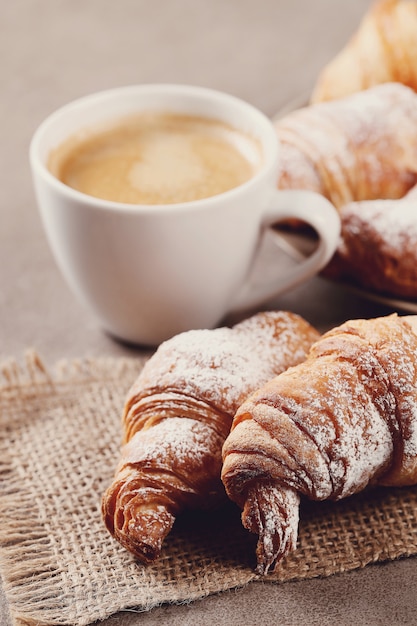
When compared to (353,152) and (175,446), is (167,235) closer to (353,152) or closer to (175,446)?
(175,446)

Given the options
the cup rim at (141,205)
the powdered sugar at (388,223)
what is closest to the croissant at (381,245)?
the powdered sugar at (388,223)

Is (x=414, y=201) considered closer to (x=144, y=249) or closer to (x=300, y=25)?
(x=144, y=249)

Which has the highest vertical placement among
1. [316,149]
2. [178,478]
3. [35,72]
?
[316,149]

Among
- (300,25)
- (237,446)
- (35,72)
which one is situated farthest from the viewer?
(300,25)

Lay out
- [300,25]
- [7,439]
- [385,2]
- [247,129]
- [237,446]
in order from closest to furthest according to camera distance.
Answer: [237,446], [7,439], [247,129], [385,2], [300,25]

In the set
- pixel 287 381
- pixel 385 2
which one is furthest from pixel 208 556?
pixel 385 2

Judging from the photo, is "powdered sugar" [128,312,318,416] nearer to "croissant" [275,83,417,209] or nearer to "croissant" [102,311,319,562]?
"croissant" [102,311,319,562]

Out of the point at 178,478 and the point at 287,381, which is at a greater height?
the point at 287,381
